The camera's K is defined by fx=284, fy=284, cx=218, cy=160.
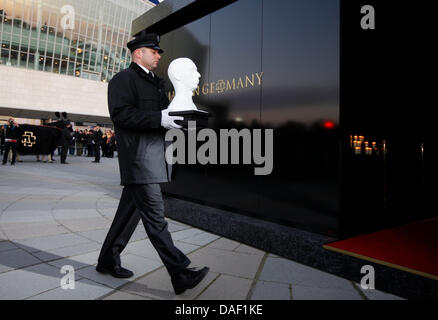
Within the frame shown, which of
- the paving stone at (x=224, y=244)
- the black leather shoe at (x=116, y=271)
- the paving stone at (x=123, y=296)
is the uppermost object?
the paving stone at (x=224, y=244)

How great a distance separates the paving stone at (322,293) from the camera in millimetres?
2207

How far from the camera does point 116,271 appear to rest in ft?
7.84

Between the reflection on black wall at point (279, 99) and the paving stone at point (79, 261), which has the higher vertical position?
the reflection on black wall at point (279, 99)

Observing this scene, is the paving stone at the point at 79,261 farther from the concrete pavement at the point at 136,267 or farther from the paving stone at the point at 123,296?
the paving stone at the point at 123,296

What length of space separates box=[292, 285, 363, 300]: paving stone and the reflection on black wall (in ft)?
2.45

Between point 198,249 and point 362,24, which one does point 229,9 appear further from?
point 198,249

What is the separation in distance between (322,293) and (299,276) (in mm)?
334

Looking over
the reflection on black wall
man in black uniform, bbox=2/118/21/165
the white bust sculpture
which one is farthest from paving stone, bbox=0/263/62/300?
man in black uniform, bbox=2/118/21/165

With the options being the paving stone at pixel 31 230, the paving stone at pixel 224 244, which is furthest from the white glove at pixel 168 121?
the paving stone at pixel 31 230

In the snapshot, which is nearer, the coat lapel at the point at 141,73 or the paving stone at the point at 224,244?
the coat lapel at the point at 141,73

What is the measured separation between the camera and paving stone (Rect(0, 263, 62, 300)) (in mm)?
2074

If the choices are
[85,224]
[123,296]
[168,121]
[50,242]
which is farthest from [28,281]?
[85,224]

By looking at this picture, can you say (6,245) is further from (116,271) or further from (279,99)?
(279,99)

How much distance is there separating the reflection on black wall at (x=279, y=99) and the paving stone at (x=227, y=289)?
45.8 inches
